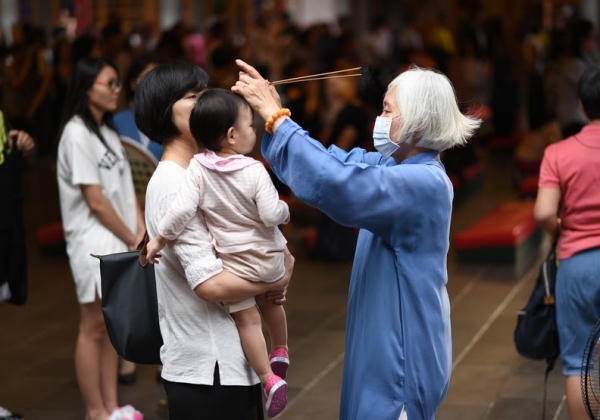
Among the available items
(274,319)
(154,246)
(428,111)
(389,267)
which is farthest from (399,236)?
(154,246)

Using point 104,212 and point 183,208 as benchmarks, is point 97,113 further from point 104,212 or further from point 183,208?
point 183,208

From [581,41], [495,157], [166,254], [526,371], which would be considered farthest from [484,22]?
[166,254]

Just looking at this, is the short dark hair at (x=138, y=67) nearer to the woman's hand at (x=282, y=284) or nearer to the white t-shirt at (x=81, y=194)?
the white t-shirt at (x=81, y=194)

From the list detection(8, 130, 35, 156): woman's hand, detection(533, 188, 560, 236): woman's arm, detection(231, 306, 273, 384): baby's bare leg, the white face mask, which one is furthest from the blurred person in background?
detection(533, 188, 560, 236): woman's arm

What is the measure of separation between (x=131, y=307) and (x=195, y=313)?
427mm

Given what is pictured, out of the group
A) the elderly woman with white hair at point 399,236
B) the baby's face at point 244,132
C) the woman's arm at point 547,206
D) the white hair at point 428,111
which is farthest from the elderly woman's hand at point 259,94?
the woman's arm at point 547,206

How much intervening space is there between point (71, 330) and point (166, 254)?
13.9 ft

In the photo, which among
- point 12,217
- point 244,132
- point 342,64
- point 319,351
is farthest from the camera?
point 342,64

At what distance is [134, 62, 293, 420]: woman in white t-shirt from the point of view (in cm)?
324

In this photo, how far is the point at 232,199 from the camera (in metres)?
3.21

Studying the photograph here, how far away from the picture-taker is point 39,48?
15.5m

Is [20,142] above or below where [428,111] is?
below

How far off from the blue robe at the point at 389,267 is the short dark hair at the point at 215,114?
0.16m

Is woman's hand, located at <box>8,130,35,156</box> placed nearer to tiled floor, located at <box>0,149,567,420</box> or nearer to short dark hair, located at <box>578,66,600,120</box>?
tiled floor, located at <box>0,149,567,420</box>
